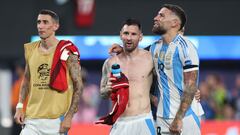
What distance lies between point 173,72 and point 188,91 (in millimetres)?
322

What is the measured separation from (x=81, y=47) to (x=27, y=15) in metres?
1.61

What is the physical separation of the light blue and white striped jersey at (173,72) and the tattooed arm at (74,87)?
888 millimetres

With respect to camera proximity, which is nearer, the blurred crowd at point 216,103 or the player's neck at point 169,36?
the player's neck at point 169,36

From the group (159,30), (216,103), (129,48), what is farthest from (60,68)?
(216,103)

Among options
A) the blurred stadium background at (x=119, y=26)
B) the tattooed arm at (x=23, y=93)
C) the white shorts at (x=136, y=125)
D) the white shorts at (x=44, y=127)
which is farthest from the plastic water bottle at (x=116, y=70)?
the blurred stadium background at (x=119, y=26)

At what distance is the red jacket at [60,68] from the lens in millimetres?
9828

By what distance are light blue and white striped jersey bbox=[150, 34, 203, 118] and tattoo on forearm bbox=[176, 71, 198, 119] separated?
0.08m

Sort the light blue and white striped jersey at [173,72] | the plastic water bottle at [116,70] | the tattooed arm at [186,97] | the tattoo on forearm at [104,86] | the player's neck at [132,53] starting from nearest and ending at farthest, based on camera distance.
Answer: the tattooed arm at [186,97] → the light blue and white striped jersey at [173,72] → the plastic water bottle at [116,70] → the tattoo on forearm at [104,86] → the player's neck at [132,53]

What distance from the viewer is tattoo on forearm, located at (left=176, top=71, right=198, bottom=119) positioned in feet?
31.0

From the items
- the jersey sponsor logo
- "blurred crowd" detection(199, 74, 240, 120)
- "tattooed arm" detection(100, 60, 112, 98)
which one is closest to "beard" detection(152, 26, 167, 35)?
"tattooed arm" detection(100, 60, 112, 98)

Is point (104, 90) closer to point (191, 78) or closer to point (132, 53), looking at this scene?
point (132, 53)

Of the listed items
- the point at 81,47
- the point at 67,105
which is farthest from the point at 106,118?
the point at 81,47

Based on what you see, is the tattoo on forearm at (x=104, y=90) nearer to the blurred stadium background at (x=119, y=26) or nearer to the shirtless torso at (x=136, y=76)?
the shirtless torso at (x=136, y=76)

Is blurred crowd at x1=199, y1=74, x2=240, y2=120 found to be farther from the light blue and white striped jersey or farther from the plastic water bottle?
the plastic water bottle
